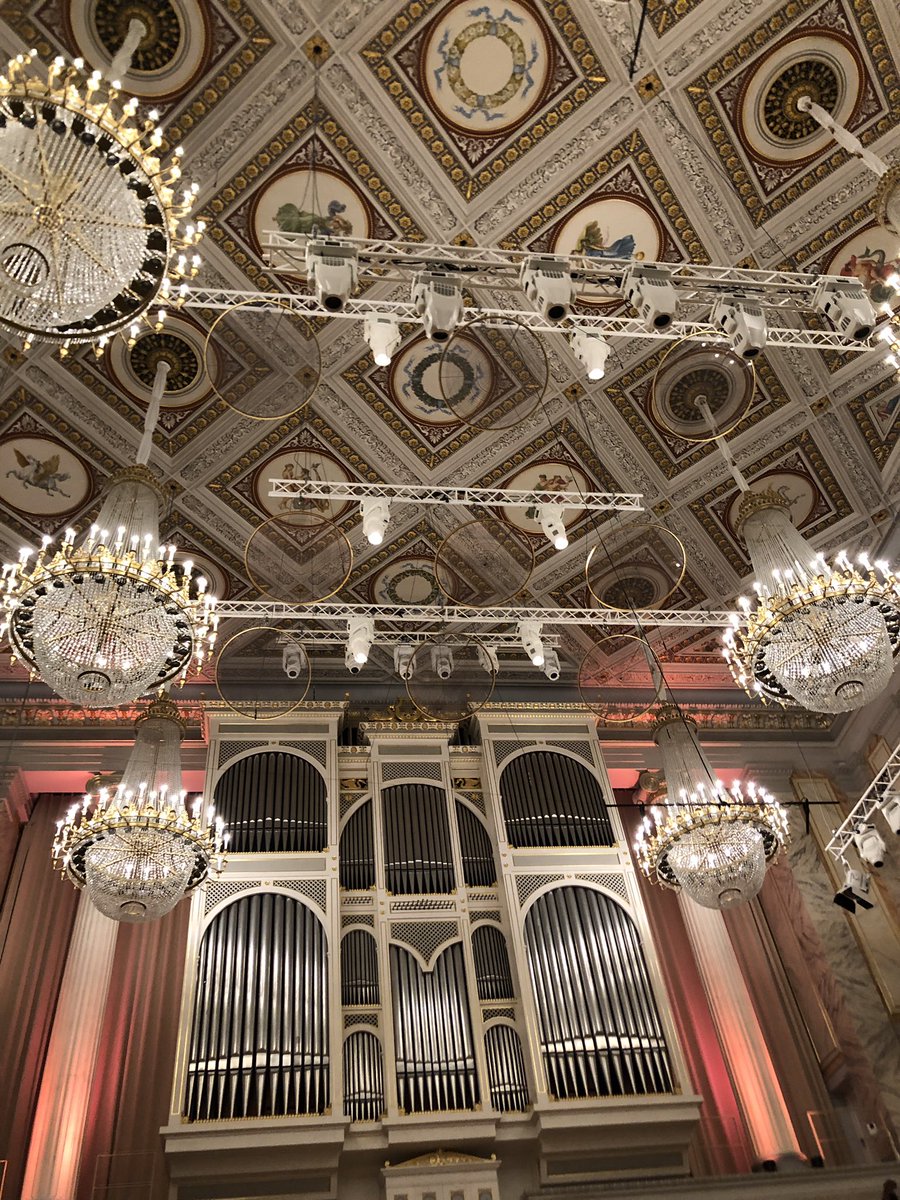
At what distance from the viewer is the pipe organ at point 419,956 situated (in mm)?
9258

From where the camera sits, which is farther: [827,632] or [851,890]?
[851,890]

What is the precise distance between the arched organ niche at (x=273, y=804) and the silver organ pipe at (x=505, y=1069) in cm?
280

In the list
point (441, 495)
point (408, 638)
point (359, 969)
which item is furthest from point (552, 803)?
point (441, 495)

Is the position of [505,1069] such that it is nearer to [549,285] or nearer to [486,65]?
[549,285]

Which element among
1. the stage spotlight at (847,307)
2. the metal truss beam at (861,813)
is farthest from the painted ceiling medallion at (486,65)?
the metal truss beam at (861,813)

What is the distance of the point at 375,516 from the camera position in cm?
959

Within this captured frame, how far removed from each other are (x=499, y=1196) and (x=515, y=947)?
7.70ft

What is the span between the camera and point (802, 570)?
783 cm

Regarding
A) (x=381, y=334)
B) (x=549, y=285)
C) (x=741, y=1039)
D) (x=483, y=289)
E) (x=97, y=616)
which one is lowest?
(x=741, y=1039)

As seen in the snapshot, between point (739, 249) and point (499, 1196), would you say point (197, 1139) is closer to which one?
point (499, 1196)

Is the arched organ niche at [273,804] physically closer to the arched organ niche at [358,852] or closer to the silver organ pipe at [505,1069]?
the arched organ niche at [358,852]

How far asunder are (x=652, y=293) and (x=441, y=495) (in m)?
4.46

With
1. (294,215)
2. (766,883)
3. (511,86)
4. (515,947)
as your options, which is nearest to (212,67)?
(294,215)

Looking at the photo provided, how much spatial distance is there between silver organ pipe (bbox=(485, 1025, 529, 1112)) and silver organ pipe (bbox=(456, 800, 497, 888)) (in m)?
1.72
